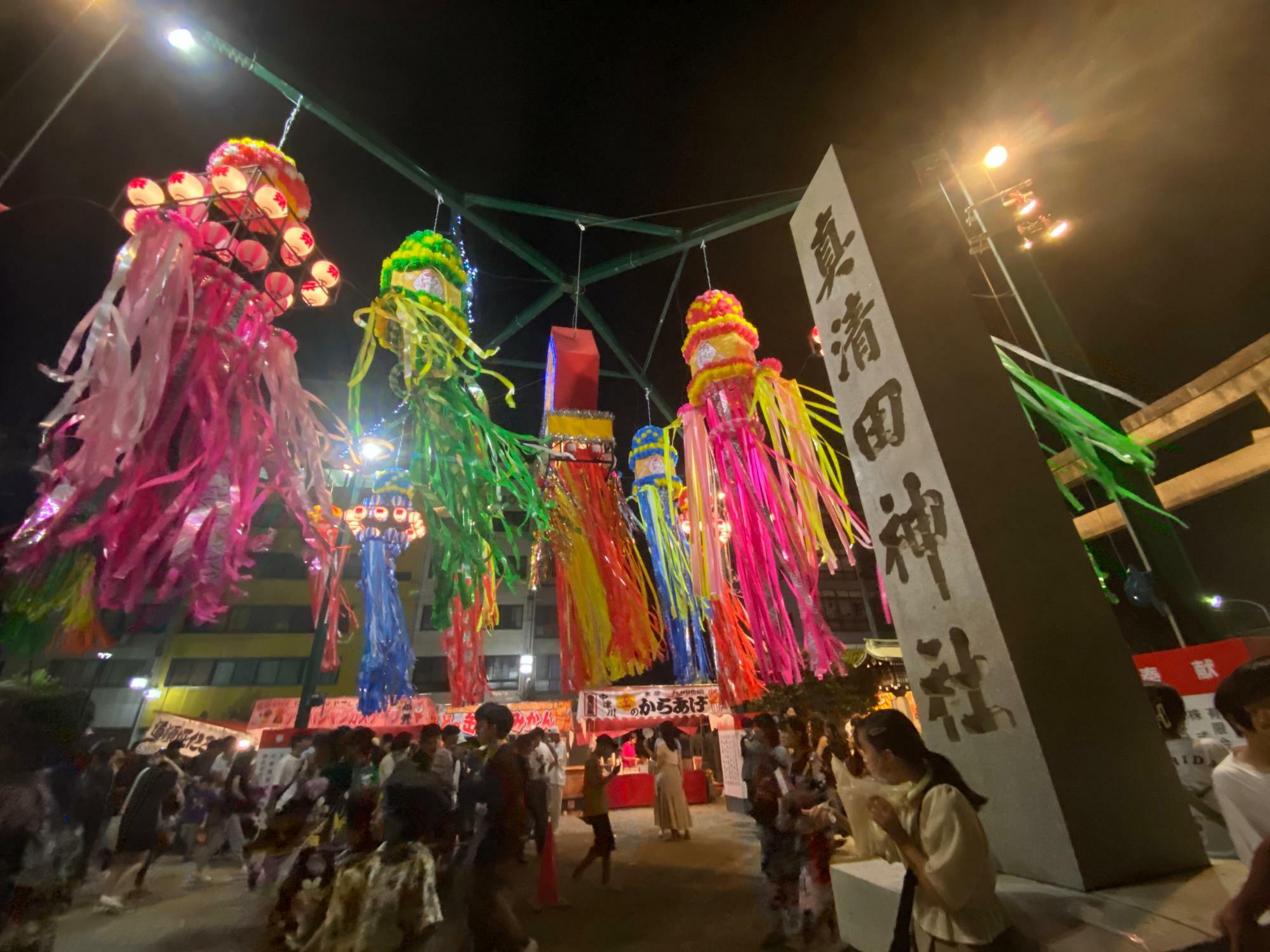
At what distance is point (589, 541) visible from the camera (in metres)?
5.47

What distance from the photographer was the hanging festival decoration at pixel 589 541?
523cm

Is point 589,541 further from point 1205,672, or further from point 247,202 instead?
point 1205,672

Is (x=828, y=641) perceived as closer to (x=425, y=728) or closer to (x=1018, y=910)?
(x=1018, y=910)

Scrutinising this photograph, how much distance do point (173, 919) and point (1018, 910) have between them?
6.78 m

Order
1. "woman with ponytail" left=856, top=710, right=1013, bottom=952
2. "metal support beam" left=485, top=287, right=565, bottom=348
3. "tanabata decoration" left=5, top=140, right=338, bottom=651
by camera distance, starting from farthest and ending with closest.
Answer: "metal support beam" left=485, top=287, right=565, bottom=348, "tanabata decoration" left=5, top=140, right=338, bottom=651, "woman with ponytail" left=856, top=710, right=1013, bottom=952

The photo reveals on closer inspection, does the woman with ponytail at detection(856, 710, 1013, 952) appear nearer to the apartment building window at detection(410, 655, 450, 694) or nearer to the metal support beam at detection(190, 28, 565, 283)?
the metal support beam at detection(190, 28, 565, 283)

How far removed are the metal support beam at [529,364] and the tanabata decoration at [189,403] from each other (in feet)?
13.9

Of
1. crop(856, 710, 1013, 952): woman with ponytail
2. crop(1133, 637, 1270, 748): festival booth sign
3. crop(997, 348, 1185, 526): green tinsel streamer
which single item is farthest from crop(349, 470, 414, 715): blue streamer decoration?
crop(1133, 637, 1270, 748): festival booth sign

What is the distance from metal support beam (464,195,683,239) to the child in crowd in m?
6.28

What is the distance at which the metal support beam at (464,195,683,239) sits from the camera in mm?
5754

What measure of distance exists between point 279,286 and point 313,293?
42cm

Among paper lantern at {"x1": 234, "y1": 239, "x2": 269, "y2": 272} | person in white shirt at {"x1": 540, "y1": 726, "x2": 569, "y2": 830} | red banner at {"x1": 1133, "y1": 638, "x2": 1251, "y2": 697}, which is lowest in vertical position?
person in white shirt at {"x1": 540, "y1": 726, "x2": 569, "y2": 830}

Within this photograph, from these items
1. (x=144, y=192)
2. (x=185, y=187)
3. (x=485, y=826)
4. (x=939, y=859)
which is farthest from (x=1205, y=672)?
(x=144, y=192)

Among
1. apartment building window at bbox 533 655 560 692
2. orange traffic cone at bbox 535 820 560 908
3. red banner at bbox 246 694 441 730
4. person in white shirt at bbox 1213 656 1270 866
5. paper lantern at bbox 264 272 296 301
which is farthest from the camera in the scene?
apartment building window at bbox 533 655 560 692
